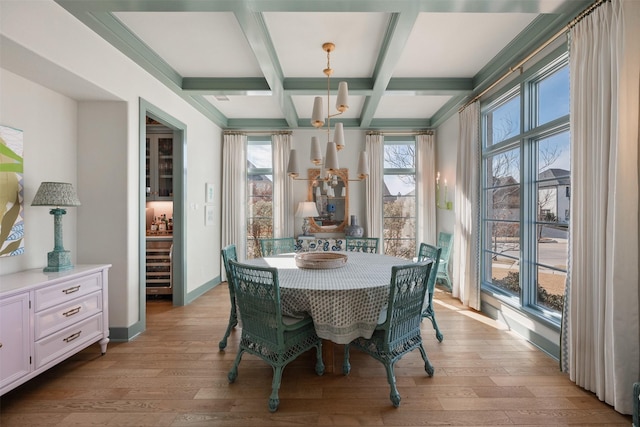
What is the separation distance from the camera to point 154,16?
8.25 feet

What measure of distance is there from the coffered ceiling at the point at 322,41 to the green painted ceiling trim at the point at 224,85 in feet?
0.04

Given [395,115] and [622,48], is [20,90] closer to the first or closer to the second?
[622,48]

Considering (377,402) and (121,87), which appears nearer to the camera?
(377,402)

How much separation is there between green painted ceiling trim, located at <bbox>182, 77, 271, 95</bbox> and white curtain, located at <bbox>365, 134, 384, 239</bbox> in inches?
90.3

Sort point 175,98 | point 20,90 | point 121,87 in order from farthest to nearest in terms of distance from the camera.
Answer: point 175,98 < point 121,87 < point 20,90

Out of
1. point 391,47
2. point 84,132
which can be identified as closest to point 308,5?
point 391,47

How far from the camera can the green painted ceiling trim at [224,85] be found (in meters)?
3.73

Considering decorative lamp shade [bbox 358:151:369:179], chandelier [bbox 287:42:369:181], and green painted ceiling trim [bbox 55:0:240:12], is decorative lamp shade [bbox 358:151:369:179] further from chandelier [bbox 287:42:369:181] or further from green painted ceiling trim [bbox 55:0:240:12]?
green painted ceiling trim [bbox 55:0:240:12]

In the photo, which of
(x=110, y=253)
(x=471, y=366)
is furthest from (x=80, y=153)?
(x=471, y=366)

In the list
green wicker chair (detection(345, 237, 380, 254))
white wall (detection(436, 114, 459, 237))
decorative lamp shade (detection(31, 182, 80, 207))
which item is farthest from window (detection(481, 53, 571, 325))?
decorative lamp shade (detection(31, 182, 80, 207))

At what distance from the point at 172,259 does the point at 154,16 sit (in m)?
2.89

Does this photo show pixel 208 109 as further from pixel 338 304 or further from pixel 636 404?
pixel 636 404

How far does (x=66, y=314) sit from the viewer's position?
89.7 inches

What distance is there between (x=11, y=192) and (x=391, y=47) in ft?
11.1
